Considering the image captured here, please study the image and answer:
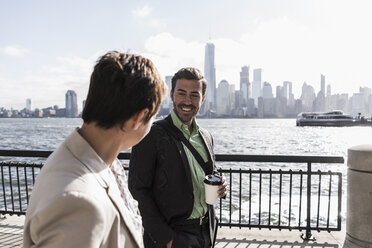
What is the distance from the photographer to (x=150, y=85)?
3.63 feet

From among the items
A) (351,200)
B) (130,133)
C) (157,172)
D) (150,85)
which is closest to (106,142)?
(130,133)

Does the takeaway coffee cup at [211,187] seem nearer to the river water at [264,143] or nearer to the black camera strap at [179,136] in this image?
the black camera strap at [179,136]

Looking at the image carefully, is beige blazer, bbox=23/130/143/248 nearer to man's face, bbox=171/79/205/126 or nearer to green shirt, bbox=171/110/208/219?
green shirt, bbox=171/110/208/219

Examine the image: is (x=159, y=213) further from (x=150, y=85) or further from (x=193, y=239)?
(x=150, y=85)

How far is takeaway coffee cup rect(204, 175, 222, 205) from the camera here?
2.06 meters

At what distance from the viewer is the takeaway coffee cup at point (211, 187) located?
2.06 meters

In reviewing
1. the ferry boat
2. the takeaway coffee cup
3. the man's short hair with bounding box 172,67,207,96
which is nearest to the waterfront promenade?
the takeaway coffee cup

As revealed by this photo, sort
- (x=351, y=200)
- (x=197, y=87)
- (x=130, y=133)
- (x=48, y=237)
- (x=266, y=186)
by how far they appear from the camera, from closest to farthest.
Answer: (x=48, y=237) → (x=130, y=133) → (x=197, y=87) → (x=351, y=200) → (x=266, y=186)

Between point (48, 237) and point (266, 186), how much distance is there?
13.9m

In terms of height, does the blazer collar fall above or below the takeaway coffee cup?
above

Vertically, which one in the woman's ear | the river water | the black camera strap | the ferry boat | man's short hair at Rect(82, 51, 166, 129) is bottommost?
the river water

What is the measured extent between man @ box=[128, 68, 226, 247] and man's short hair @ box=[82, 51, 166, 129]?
1.05 meters

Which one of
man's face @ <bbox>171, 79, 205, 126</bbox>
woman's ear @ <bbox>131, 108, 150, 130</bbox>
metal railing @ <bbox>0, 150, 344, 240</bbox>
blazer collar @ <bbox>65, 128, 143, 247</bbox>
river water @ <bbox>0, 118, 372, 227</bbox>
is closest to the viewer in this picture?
blazer collar @ <bbox>65, 128, 143, 247</bbox>

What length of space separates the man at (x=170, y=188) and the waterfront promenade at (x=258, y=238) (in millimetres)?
2117
